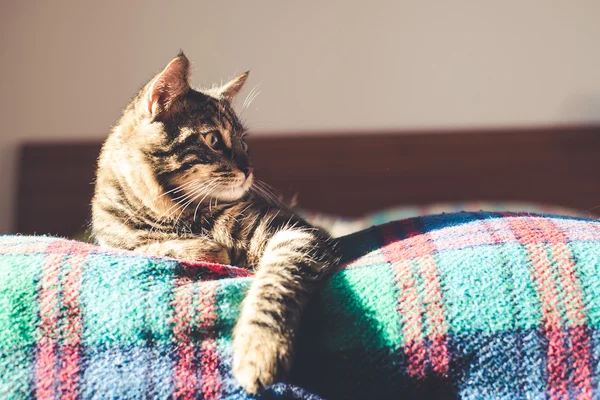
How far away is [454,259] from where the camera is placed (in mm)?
668

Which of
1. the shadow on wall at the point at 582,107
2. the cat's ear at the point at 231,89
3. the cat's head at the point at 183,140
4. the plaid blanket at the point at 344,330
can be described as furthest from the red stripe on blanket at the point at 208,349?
the shadow on wall at the point at 582,107

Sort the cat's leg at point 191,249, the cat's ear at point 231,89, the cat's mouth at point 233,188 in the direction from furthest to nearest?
the cat's ear at point 231,89
the cat's mouth at point 233,188
the cat's leg at point 191,249

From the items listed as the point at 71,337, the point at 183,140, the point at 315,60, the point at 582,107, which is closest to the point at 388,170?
the point at 315,60

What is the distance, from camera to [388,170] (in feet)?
7.75

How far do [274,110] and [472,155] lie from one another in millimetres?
Answer: 964

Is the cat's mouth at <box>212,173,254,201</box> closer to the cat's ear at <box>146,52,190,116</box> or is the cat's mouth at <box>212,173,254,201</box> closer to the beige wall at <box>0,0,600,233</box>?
the cat's ear at <box>146,52,190,116</box>

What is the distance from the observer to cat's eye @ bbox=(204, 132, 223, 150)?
95cm

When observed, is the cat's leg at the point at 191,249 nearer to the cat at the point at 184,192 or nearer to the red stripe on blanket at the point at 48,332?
the cat at the point at 184,192

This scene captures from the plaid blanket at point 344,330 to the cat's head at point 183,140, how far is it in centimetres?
27

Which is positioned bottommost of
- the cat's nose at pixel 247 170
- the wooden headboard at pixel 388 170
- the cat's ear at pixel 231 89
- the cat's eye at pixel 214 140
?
the wooden headboard at pixel 388 170

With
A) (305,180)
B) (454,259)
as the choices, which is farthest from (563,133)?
(454,259)

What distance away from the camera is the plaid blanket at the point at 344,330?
583 mm

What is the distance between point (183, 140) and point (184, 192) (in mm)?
95

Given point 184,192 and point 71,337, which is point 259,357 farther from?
point 184,192
